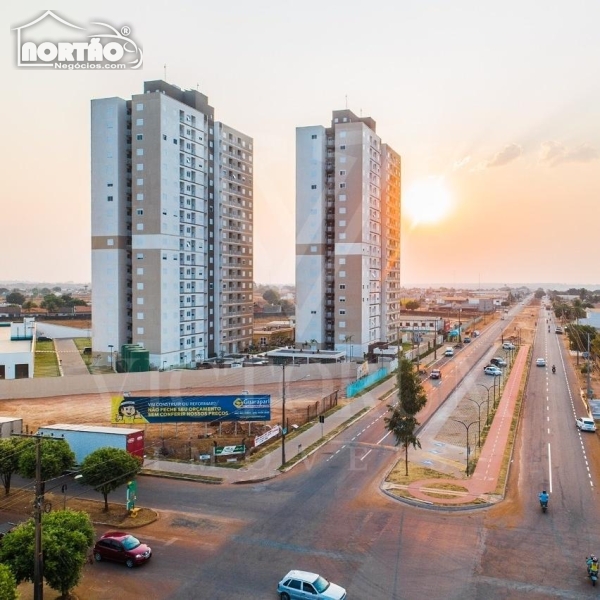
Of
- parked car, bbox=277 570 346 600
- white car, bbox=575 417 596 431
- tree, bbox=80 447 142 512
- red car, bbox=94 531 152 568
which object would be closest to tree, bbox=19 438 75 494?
tree, bbox=80 447 142 512

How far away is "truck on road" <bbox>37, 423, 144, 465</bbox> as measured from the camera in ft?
113

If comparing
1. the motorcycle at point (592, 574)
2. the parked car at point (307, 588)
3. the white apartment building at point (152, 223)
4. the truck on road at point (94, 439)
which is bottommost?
the motorcycle at point (592, 574)

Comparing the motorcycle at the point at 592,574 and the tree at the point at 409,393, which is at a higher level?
the tree at the point at 409,393

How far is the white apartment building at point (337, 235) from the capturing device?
89.1m

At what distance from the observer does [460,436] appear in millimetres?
46438

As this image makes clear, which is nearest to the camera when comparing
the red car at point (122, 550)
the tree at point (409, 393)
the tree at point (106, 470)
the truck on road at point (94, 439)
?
the red car at point (122, 550)

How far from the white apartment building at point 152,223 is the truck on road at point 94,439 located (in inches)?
1526

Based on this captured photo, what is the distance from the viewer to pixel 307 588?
20172 millimetres

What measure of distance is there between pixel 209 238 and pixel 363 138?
3042 cm

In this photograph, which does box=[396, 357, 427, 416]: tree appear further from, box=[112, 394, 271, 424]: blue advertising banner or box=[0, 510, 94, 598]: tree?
box=[0, 510, 94, 598]: tree

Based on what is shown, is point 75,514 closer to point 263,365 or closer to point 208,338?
point 263,365

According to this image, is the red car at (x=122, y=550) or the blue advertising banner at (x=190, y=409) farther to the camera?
the blue advertising banner at (x=190, y=409)

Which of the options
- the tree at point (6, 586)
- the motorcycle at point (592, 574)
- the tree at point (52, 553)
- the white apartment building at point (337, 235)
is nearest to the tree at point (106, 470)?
the tree at point (52, 553)

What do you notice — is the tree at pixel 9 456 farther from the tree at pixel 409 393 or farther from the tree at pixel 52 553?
the tree at pixel 409 393
